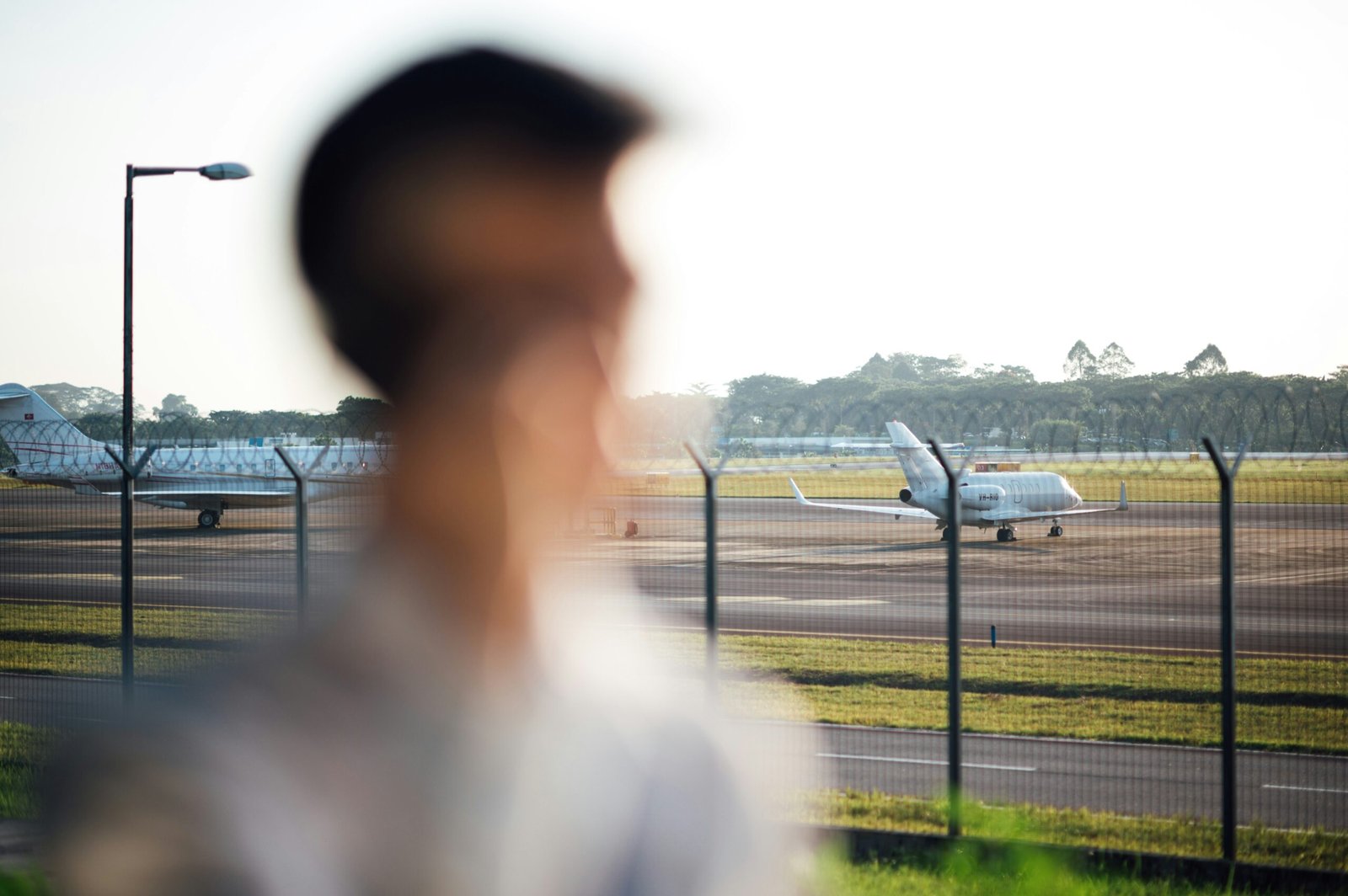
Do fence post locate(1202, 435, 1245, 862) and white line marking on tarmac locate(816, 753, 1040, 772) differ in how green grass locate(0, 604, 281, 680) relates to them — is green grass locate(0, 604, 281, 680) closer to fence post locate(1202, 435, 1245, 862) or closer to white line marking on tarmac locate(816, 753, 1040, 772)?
white line marking on tarmac locate(816, 753, 1040, 772)

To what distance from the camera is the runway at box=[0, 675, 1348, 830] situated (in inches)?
400

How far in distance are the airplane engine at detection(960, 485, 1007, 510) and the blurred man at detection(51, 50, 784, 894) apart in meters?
35.9

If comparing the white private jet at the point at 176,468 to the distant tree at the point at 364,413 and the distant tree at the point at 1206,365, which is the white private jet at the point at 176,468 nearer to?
the distant tree at the point at 1206,365

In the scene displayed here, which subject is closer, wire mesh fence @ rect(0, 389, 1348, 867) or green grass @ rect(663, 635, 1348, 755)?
wire mesh fence @ rect(0, 389, 1348, 867)

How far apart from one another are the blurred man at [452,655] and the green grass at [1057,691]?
415 inches

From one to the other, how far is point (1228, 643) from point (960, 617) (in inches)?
79.4

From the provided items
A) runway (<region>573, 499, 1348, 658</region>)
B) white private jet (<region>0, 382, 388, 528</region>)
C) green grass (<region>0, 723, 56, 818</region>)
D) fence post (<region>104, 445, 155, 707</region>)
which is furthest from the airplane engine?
fence post (<region>104, 445, 155, 707</region>)

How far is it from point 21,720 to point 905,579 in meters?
16.6

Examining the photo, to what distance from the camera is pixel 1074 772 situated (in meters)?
11.3

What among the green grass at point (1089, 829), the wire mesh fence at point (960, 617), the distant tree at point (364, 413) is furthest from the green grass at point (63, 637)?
the distant tree at point (364, 413)

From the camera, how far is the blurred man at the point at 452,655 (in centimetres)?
98

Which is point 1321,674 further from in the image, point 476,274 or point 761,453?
point 476,274

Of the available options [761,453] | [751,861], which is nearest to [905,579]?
[761,453]

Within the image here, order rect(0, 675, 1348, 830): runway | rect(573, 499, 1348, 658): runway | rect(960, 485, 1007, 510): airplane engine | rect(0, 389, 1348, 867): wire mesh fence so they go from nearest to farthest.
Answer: rect(0, 389, 1348, 867): wire mesh fence < rect(0, 675, 1348, 830): runway < rect(573, 499, 1348, 658): runway < rect(960, 485, 1007, 510): airplane engine
